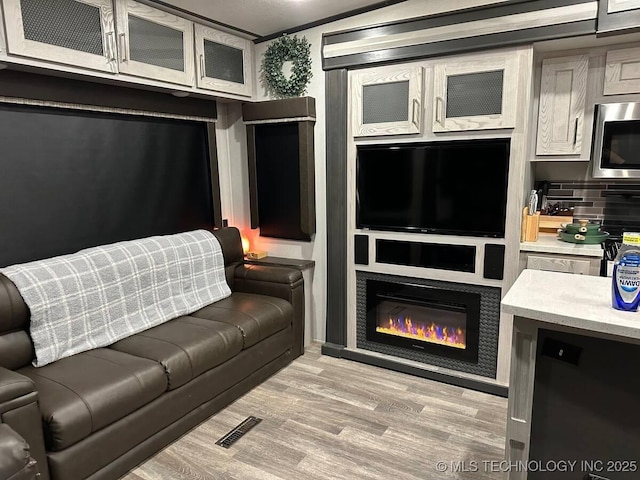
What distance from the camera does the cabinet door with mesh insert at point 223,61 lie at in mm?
3084

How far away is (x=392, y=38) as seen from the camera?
9.57 ft

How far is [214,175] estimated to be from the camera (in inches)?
147

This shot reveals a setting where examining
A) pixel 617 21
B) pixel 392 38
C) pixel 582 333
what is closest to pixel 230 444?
pixel 582 333

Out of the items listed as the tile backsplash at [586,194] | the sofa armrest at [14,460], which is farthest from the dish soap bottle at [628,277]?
the sofa armrest at [14,460]

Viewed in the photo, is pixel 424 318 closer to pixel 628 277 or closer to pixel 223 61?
pixel 628 277

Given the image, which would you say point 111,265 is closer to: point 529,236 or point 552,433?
point 552,433

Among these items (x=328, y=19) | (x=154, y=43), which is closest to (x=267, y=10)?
(x=328, y=19)

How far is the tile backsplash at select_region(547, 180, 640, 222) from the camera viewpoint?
2949 millimetres

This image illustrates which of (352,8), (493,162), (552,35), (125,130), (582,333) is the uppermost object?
(352,8)

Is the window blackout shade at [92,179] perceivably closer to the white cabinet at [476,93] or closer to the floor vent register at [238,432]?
the floor vent register at [238,432]

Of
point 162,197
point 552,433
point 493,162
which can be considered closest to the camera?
point 552,433

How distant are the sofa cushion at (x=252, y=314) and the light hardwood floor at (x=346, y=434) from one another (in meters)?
0.40

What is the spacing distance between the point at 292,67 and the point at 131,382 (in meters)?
2.58

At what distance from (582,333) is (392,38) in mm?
2258
